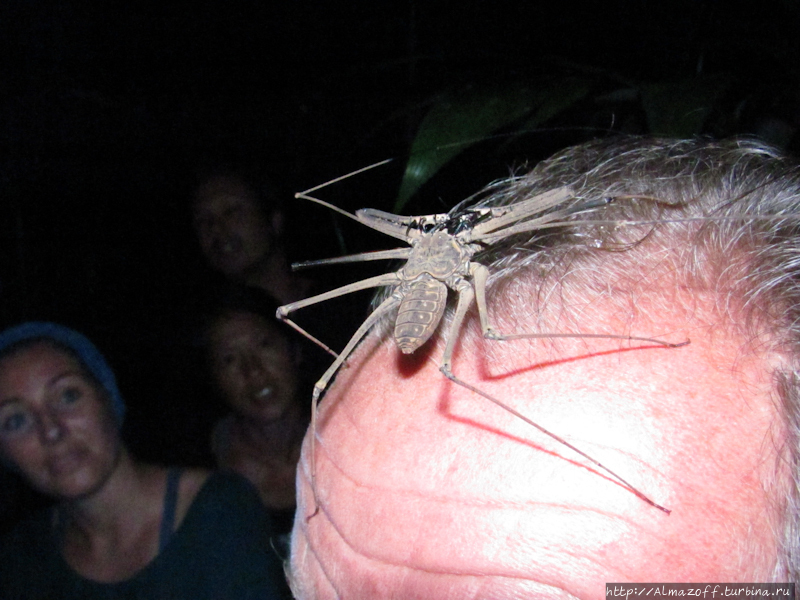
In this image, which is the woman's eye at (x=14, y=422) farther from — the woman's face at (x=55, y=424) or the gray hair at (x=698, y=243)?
the gray hair at (x=698, y=243)

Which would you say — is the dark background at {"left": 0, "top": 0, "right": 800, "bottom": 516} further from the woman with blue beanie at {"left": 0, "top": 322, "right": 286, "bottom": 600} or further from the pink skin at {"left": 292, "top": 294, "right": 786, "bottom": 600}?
the pink skin at {"left": 292, "top": 294, "right": 786, "bottom": 600}

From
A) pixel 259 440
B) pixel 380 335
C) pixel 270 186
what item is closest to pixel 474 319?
pixel 380 335

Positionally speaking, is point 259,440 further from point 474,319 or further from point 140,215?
point 474,319

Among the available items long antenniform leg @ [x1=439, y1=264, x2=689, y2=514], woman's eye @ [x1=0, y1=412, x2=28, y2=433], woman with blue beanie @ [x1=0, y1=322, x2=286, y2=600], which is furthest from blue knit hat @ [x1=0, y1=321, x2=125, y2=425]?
long antenniform leg @ [x1=439, y1=264, x2=689, y2=514]

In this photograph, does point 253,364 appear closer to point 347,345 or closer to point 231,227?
A: point 231,227

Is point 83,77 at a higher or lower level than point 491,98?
higher

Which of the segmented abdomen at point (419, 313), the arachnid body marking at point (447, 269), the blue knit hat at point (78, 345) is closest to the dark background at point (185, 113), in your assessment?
the blue knit hat at point (78, 345)

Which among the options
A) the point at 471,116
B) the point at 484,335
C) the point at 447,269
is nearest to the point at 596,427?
the point at 484,335
